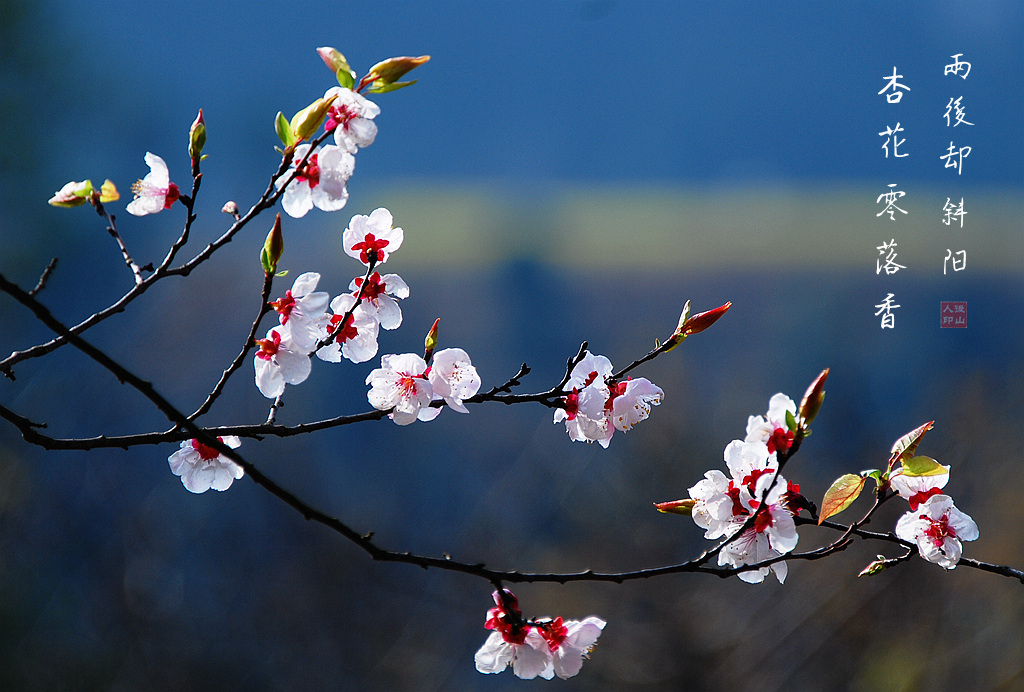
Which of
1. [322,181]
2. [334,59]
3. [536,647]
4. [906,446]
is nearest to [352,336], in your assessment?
[322,181]

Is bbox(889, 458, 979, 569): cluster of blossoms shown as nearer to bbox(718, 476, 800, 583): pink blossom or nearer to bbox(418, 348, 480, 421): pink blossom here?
bbox(718, 476, 800, 583): pink blossom

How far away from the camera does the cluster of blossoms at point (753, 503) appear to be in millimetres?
619

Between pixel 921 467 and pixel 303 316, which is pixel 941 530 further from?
pixel 303 316

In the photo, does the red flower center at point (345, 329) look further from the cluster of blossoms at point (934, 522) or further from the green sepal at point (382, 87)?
the cluster of blossoms at point (934, 522)

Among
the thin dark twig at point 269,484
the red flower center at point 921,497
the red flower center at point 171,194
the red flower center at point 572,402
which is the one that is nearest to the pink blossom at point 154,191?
the red flower center at point 171,194

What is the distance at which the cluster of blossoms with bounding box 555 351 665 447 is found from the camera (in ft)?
2.35

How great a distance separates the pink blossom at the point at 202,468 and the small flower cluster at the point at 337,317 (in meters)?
0.13

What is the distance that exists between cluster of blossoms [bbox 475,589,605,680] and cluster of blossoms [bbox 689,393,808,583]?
17 cm

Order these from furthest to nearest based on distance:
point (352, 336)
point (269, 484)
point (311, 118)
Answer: point (352, 336), point (311, 118), point (269, 484)

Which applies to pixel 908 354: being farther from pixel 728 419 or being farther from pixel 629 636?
pixel 629 636

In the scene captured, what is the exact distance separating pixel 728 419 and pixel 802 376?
649 mm

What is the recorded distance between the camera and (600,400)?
72 cm

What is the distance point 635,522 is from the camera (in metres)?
2.65

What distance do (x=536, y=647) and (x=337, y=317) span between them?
378 millimetres
